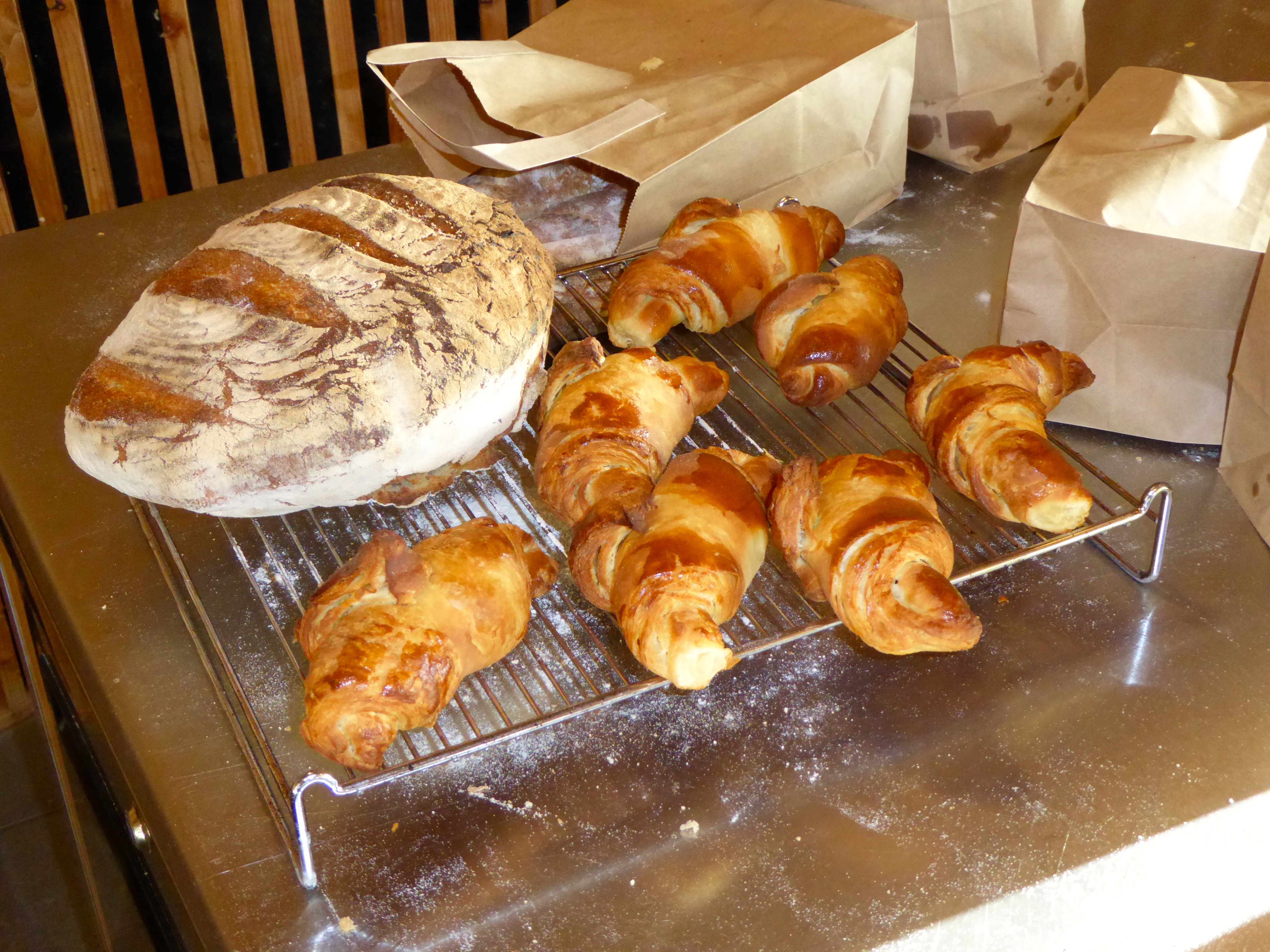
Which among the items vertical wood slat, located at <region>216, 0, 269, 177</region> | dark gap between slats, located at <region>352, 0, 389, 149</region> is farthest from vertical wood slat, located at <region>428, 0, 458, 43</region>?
vertical wood slat, located at <region>216, 0, 269, 177</region>

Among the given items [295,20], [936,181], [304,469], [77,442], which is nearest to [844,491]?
[304,469]

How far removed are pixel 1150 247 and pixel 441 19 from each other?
7.62ft

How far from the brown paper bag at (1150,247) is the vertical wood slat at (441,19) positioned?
6.84ft

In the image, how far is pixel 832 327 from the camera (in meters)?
1.31

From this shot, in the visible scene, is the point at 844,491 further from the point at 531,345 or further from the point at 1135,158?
the point at 1135,158

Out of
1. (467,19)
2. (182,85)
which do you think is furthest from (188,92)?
(467,19)

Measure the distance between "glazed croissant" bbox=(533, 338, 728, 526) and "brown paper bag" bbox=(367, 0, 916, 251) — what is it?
320 millimetres

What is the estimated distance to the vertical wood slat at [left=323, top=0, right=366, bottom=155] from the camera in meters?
2.91

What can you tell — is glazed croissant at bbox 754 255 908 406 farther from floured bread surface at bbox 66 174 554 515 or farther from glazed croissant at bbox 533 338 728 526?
floured bread surface at bbox 66 174 554 515

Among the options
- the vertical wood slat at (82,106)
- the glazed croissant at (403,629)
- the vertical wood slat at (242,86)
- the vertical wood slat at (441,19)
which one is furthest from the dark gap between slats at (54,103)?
the glazed croissant at (403,629)

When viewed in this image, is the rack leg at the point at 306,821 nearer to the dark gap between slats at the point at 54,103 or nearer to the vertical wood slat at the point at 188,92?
the vertical wood slat at the point at 188,92

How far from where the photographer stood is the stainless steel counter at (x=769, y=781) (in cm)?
89

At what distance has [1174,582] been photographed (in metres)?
1.16

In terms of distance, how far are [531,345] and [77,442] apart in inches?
18.0
